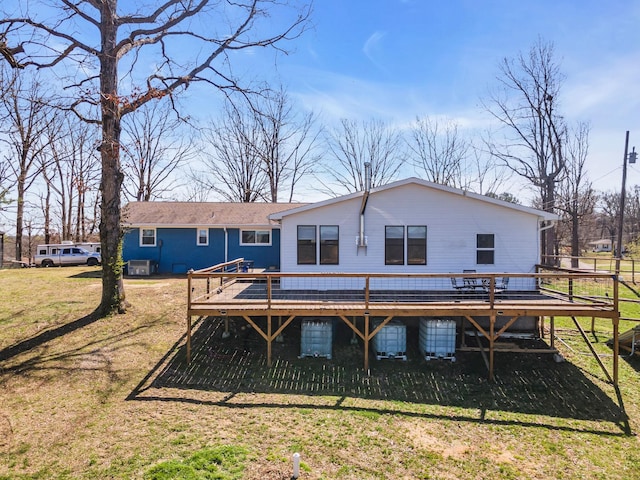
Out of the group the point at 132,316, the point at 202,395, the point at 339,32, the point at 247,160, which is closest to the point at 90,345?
the point at 132,316

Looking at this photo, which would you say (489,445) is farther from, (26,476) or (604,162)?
(604,162)

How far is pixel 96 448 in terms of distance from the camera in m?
4.80

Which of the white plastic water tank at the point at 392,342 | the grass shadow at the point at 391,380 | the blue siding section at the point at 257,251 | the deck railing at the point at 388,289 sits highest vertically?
the blue siding section at the point at 257,251

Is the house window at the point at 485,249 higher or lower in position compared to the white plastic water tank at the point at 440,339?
higher

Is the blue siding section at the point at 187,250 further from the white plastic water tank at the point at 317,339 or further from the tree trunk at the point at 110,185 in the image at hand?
the white plastic water tank at the point at 317,339

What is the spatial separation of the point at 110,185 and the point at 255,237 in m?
8.78


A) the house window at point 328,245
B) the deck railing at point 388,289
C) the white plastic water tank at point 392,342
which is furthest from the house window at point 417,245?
the white plastic water tank at point 392,342

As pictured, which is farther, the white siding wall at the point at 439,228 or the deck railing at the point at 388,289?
the white siding wall at the point at 439,228

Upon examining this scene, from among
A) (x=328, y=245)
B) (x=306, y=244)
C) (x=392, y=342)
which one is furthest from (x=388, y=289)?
(x=306, y=244)

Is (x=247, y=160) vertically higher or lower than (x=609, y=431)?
higher

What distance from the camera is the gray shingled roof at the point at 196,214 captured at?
Result: 17859 millimetres

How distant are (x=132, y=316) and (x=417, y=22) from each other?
13.2m

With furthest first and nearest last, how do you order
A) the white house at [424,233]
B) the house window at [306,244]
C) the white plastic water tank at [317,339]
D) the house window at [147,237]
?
the house window at [147,237] → the house window at [306,244] → the white house at [424,233] → the white plastic water tank at [317,339]

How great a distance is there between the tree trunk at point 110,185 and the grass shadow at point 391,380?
9.47 ft
